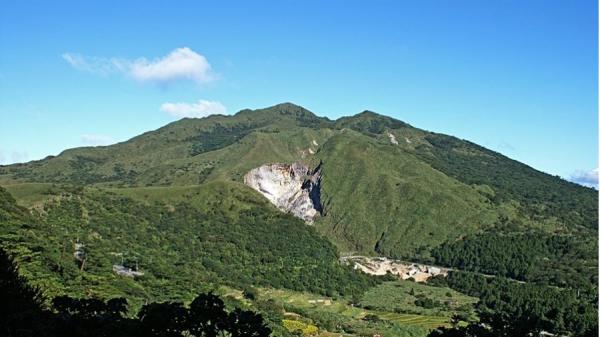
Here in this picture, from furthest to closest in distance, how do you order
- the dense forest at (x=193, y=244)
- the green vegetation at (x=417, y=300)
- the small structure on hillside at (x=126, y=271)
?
the green vegetation at (x=417, y=300), the dense forest at (x=193, y=244), the small structure on hillside at (x=126, y=271)

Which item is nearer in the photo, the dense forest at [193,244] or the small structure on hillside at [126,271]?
the small structure on hillside at [126,271]

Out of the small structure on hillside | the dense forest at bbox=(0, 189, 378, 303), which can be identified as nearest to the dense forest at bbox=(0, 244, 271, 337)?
the dense forest at bbox=(0, 189, 378, 303)

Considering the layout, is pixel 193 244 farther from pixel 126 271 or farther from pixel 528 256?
pixel 528 256

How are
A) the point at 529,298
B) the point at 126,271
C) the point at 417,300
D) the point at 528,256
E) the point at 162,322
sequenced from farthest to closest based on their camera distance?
the point at 528,256, the point at 417,300, the point at 529,298, the point at 126,271, the point at 162,322

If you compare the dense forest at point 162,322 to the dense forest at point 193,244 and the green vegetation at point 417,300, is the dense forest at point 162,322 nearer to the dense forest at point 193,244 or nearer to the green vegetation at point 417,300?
the dense forest at point 193,244

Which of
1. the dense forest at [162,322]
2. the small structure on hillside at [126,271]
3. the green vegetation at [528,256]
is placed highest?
the green vegetation at [528,256]

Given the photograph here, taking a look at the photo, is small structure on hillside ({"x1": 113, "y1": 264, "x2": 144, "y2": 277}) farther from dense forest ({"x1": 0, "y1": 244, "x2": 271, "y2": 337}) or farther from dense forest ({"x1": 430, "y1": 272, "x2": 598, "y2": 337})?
dense forest ({"x1": 0, "y1": 244, "x2": 271, "y2": 337})

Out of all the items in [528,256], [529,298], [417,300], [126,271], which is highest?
[528,256]

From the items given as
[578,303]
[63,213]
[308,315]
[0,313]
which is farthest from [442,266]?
[0,313]

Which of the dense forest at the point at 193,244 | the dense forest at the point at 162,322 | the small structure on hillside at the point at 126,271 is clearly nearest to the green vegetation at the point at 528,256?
the dense forest at the point at 193,244

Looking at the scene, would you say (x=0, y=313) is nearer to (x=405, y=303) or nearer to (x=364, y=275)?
(x=405, y=303)

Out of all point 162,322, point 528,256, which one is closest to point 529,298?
point 528,256

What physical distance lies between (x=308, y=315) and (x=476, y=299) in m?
58.1

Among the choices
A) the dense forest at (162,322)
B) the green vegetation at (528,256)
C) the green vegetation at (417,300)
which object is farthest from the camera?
the green vegetation at (528,256)
